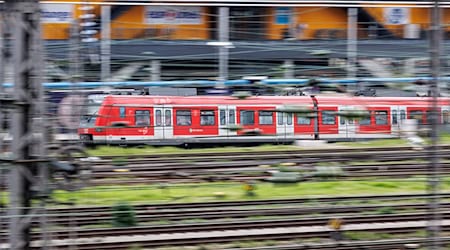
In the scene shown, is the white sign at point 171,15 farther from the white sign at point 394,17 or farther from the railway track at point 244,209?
the white sign at point 394,17

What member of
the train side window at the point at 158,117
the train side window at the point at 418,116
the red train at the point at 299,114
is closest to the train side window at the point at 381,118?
the red train at the point at 299,114

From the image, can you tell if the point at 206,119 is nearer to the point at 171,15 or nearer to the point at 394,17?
the point at 171,15

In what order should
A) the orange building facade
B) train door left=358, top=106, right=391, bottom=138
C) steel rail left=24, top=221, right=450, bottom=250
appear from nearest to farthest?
train door left=358, top=106, right=391, bottom=138
steel rail left=24, top=221, right=450, bottom=250
the orange building facade

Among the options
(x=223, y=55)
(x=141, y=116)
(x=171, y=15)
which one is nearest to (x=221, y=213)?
(x=223, y=55)

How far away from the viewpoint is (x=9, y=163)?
280 cm

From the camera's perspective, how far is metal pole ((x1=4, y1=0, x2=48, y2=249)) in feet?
9.14

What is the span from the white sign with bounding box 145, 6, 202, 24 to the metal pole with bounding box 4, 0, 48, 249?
427cm

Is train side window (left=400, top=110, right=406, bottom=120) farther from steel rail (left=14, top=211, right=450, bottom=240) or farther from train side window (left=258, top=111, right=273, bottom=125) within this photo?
train side window (left=258, top=111, right=273, bottom=125)

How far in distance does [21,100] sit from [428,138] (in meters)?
1.79

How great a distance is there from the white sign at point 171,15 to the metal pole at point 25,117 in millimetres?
4274

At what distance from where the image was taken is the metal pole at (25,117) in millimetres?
2787

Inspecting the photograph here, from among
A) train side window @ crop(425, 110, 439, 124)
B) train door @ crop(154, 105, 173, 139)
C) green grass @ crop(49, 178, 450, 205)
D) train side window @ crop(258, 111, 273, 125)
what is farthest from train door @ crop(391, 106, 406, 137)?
train door @ crop(154, 105, 173, 139)

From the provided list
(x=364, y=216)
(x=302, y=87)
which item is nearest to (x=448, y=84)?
(x=302, y=87)

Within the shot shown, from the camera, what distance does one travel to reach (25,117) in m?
2.80
